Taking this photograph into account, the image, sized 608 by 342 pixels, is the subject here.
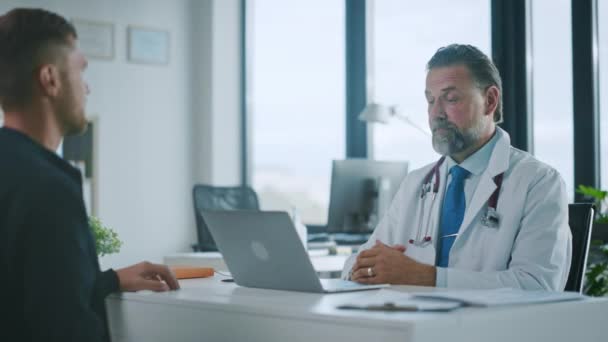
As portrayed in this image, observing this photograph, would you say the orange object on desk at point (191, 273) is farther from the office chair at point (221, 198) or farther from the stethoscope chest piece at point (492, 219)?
the office chair at point (221, 198)

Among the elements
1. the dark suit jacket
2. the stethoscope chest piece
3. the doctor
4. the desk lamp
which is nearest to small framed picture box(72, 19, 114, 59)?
the desk lamp

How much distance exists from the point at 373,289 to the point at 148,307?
1.61 ft

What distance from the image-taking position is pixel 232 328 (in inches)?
63.5

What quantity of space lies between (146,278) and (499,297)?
0.80 m

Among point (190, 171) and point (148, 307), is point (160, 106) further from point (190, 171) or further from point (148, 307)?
point (148, 307)

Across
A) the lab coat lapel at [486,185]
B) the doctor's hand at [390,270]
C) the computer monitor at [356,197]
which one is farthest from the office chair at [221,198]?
the doctor's hand at [390,270]

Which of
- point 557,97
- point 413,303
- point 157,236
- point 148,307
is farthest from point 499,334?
point 157,236

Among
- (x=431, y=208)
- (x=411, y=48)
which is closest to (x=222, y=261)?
(x=431, y=208)

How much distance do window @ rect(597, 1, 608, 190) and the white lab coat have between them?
229cm

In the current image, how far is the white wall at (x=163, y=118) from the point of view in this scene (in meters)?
6.49

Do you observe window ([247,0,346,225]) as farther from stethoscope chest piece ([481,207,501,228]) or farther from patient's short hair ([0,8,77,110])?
patient's short hair ([0,8,77,110])

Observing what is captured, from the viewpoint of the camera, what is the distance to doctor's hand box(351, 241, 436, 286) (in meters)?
Answer: 2.03

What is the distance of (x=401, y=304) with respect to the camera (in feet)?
4.77

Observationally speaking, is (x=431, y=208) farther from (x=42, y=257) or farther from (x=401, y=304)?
(x=42, y=257)
